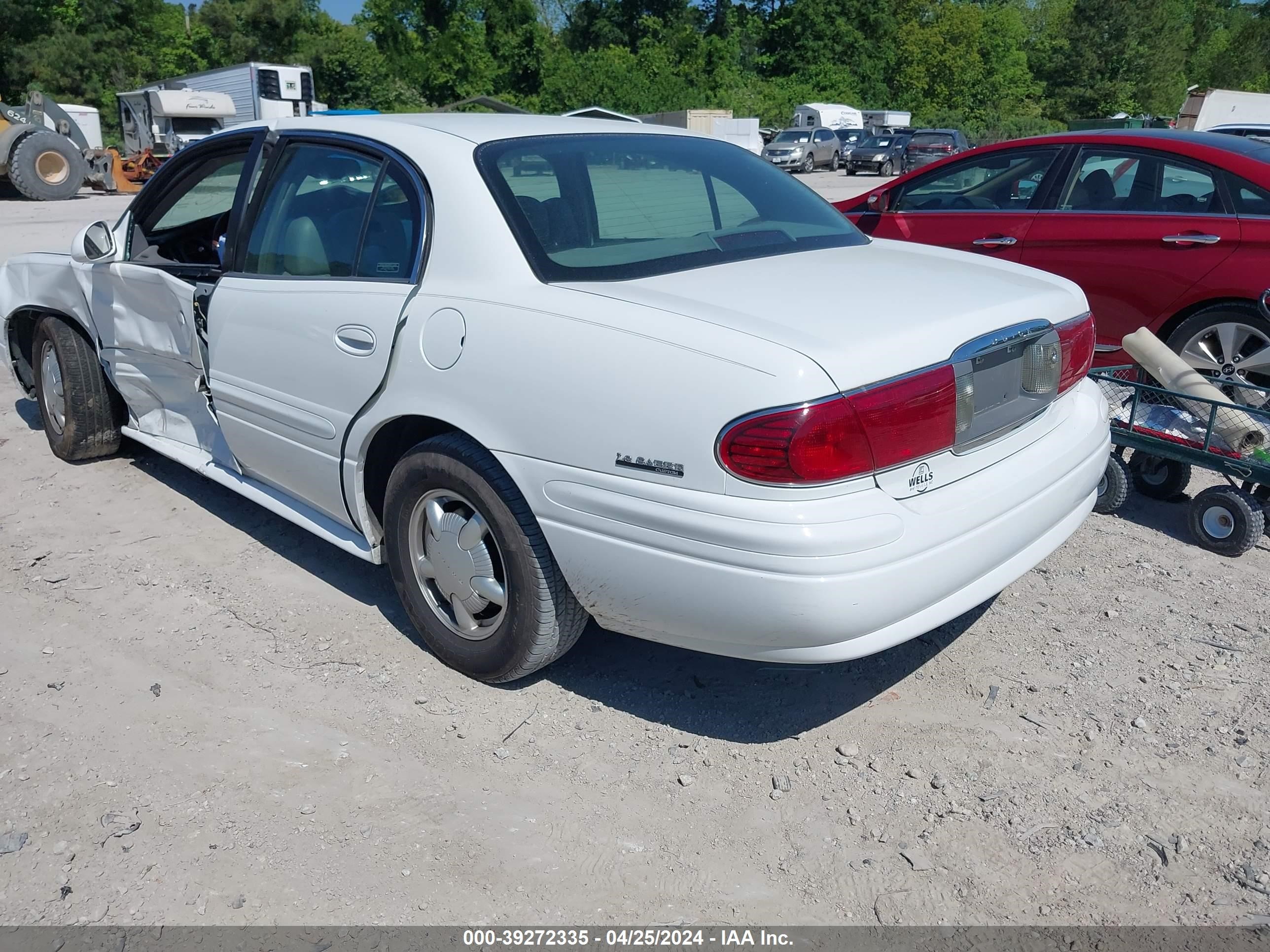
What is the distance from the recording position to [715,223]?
3.47 meters

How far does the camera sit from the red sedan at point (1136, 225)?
5.29 m

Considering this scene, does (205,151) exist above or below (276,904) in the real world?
above

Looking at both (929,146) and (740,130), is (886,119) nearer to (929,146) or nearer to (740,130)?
(740,130)

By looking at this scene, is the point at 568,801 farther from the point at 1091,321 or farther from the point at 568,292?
the point at 1091,321

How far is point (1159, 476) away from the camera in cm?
489

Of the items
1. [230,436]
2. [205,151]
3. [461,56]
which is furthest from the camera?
[461,56]

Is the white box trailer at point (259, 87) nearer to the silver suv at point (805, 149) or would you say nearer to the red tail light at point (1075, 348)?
the silver suv at point (805, 149)

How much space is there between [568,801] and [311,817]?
67 cm

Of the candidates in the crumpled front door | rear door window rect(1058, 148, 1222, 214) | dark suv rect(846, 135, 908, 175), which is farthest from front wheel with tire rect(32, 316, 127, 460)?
dark suv rect(846, 135, 908, 175)

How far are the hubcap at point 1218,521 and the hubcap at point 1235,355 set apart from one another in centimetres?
87

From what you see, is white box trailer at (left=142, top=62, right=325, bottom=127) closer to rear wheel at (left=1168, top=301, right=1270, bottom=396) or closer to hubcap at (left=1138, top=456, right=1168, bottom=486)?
rear wheel at (left=1168, top=301, right=1270, bottom=396)

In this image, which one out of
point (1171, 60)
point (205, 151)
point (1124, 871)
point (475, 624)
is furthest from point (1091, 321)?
point (1171, 60)

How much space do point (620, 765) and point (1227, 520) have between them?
2839mm

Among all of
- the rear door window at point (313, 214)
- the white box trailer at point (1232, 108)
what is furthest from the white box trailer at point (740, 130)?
the rear door window at point (313, 214)
